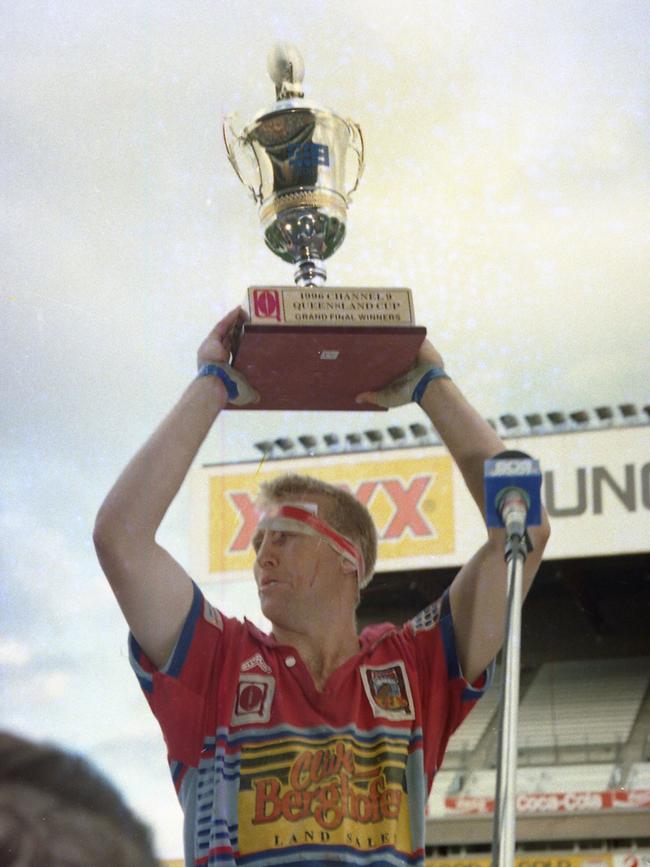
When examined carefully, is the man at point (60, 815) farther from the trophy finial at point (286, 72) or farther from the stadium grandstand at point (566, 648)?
the stadium grandstand at point (566, 648)

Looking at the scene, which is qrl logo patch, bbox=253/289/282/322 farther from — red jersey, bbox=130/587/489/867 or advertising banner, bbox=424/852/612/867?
advertising banner, bbox=424/852/612/867

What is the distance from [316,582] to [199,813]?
0.26m

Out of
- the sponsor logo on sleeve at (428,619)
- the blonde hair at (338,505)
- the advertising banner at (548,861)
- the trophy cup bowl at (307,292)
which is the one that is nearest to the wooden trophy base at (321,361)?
the trophy cup bowl at (307,292)

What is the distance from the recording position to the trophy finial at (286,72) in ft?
5.71

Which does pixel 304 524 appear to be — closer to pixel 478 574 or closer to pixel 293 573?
pixel 293 573

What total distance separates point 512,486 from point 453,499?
16.8ft

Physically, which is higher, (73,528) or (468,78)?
(468,78)

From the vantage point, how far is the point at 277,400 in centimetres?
157

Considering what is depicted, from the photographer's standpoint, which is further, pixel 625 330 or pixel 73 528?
pixel 625 330

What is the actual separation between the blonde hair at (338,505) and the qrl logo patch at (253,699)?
19cm

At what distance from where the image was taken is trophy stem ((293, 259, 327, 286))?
1615 mm

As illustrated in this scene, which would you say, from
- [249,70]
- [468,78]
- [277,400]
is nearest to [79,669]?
[277,400]

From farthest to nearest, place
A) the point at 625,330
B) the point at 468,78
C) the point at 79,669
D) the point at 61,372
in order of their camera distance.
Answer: the point at 625,330 → the point at 468,78 → the point at 61,372 → the point at 79,669

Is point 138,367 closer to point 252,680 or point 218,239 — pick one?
point 218,239
